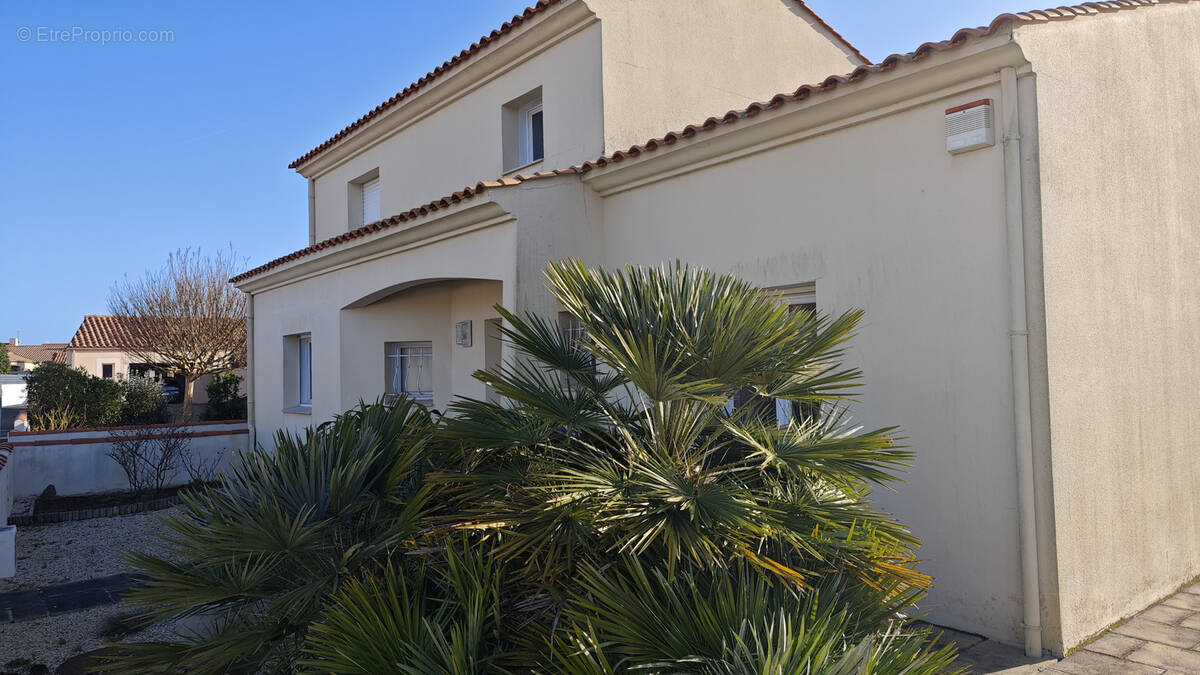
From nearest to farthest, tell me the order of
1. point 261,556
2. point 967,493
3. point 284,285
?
point 261,556 → point 967,493 → point 284,285

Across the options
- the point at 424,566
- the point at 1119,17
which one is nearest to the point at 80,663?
the point at 424,566

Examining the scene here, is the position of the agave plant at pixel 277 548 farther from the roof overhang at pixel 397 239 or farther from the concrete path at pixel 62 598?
the roof overhang at pixel 397 239

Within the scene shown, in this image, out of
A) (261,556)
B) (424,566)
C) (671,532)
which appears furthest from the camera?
(261,556)

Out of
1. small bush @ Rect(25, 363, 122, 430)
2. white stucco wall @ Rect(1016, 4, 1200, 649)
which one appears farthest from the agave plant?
small bush @ Rect(25, 363, 122, 430)

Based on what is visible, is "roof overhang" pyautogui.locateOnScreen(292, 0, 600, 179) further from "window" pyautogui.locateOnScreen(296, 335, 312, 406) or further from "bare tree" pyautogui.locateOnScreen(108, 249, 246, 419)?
"bare tree" pyautogui.locateOnScreen(108, 249, 246, 419)

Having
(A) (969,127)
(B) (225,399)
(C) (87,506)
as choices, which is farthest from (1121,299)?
(B) (225,399)

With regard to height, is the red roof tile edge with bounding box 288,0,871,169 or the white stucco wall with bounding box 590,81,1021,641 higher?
the red roof tile edge with bounding box 288,0,871,169

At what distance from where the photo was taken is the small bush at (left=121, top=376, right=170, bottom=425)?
20.9m

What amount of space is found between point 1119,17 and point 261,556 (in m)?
7.05

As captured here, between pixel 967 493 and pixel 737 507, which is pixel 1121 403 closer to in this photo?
pixel 967 493

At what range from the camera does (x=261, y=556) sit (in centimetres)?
424

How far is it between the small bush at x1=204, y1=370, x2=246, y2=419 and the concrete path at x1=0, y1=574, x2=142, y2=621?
1541 cm

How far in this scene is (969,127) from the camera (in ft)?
16.9

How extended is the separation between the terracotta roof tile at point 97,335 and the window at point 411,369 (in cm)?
2659
